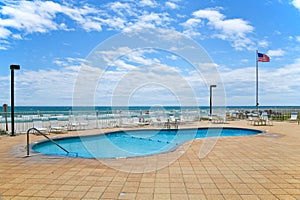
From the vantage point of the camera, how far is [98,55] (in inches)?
284

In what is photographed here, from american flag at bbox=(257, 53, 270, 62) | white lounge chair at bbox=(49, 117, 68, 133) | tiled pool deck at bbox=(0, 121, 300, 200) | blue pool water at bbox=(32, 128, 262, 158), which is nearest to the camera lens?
tiled pool deck at bbox=(0, 121, 300, 200)

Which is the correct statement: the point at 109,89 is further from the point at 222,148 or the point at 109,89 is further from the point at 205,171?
the point at 205,171

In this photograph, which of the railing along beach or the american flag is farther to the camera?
the american flag

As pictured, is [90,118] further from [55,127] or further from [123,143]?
[123,143]

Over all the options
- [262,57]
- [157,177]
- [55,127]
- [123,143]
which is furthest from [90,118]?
[262,57]

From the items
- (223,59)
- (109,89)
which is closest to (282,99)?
(223,59)

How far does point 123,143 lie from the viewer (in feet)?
27.6

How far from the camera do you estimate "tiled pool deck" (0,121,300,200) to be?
9.16 feet

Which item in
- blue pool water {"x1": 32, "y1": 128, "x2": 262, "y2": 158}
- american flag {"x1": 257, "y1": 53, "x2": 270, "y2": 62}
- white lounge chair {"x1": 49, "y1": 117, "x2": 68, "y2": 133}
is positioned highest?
american flag {"x1": 257, "y1": 53, "x2": 270, "y2": 62}

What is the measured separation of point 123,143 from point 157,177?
5083 mm

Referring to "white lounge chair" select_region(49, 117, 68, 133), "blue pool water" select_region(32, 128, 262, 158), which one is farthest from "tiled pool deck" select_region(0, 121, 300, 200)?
"white lounge chair" select_region(49, 117, 68, 133)

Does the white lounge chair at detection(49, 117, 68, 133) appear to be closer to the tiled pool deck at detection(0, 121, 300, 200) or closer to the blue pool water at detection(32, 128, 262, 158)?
the blue pool water at detection(32, 128, 262, 158)

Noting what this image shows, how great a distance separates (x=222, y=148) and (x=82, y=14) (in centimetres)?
596

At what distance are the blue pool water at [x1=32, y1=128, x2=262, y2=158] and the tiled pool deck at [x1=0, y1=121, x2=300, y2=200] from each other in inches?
53.7
